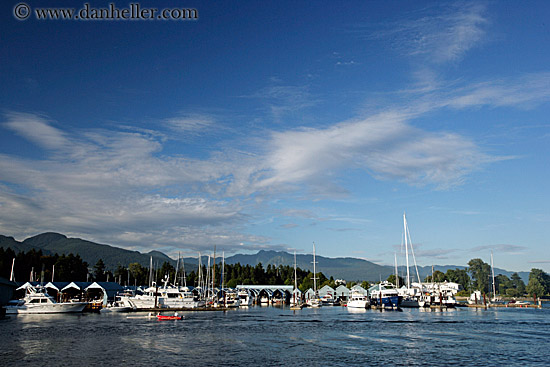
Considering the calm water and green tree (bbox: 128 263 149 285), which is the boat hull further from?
green tree (bbox: 128 263 149 285)

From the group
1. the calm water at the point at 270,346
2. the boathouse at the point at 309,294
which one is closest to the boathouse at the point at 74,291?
the calm water at the point at 270,346

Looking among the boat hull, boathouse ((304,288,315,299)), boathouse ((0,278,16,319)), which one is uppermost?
boathouse ((0,278,16,319))

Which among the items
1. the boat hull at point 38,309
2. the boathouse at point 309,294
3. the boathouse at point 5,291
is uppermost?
the boathouse at point 5,291

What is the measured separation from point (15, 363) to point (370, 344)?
108ft

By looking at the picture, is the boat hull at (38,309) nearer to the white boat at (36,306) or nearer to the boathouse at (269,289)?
the white boat at (36,306)

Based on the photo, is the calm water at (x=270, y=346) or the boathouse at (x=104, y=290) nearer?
the calm water at (x=270, y=346)

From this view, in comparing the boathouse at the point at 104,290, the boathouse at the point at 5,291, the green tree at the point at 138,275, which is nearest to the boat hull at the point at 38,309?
the boathouse at the point at 5,291

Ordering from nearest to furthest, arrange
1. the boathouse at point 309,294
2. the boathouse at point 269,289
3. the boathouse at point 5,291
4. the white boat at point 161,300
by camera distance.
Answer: the boathouse at point 5,291 < the white boat at point 161,300 < the boathouse at point 309,294 < the boathouse at point 269,289

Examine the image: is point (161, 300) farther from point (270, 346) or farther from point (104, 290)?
point (270, 346)

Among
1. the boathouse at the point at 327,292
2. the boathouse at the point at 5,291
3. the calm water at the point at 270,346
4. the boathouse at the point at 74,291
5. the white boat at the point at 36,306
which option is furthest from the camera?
the boathouse at the point at 327,292

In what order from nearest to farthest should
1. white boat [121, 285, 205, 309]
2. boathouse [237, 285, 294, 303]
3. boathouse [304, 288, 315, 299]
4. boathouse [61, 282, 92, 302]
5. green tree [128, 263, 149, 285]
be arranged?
white boat [121, 285, 205, 309], boathouse [61, 282, 92, 302], boathouse [304, 288, 315, 299], boathouse [237, 285, 294, 303], green tree [128, 263, 149, 285]

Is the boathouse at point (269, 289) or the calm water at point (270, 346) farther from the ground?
the calm water at point (270, 346)

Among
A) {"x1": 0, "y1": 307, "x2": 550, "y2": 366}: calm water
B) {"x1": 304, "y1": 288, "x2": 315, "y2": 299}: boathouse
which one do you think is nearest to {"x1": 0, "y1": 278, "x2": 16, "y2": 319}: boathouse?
{"x1": 0, "y1": 307, "x2": 550, "y2": 366}: calm water

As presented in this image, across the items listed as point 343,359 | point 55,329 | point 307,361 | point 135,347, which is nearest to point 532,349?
point 343,359
